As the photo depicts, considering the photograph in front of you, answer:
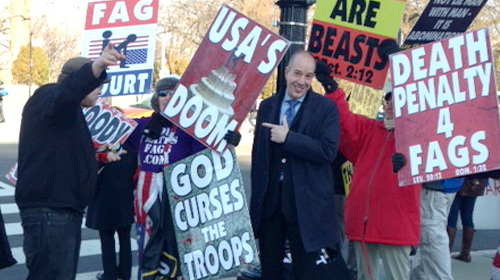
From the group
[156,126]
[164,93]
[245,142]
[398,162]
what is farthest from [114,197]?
[245,142]

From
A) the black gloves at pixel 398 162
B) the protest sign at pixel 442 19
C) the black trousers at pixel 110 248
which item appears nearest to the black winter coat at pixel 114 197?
the black trousers at pixel 110 248

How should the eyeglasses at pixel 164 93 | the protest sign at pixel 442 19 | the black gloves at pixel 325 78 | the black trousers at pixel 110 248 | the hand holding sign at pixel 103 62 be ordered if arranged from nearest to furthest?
1. the hand holding sign at pixel 103 62
2. the black gloves at pixel 325 78
3. the eyeglasses at pixel 164 93
4. the protest sign at pixel 442 19
5. the black trousers at pixel 110 248

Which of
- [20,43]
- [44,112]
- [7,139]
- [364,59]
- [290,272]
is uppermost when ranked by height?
[20,43]

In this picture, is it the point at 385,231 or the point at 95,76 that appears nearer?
the point at 95,76

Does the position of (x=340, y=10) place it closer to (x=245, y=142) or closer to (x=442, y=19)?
(x=442, y=19)

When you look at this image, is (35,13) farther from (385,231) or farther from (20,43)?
(385,231)

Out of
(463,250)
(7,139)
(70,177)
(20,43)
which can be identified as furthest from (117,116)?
(20,43)

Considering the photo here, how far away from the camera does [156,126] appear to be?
17.0 ft

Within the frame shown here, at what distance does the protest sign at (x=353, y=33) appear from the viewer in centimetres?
554

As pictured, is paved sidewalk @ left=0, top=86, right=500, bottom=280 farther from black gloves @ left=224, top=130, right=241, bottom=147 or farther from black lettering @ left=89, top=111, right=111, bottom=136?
black gloves @ left=224, top=130, right=241, bottom=147

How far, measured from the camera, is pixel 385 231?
4.64 m

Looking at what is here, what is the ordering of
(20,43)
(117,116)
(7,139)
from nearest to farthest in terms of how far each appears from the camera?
(117,116) < (7,139) < (20,43)

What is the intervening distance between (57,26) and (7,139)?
2428cm

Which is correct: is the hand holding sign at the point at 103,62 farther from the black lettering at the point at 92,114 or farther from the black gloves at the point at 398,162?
the black lettering at the point at 92,114
